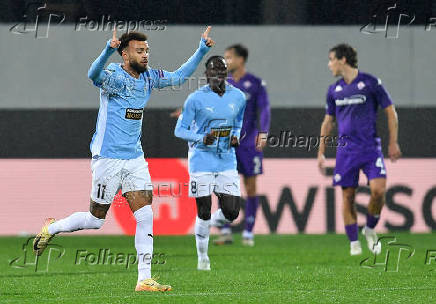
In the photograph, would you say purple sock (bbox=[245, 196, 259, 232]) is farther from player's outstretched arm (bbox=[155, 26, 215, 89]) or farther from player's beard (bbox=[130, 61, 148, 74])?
player's beard (bbox=[130, 61, 148, 74])

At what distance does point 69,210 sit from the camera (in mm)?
17000

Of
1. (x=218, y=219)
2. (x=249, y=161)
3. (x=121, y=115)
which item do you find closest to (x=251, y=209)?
(x=249, y=161)

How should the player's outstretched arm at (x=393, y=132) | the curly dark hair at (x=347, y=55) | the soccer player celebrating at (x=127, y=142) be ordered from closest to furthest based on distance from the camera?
1. the soccer player celebrating at (x=127, y=142)
2. the player's outstretched arm at (x=393, y=132)
3. the curly dark hair at (x=347, y=55)

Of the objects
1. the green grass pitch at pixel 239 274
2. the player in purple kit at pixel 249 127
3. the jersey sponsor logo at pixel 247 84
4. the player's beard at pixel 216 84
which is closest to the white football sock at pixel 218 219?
the green grass pitch at pixel 239 274

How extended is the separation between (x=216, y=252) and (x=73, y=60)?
6492mm

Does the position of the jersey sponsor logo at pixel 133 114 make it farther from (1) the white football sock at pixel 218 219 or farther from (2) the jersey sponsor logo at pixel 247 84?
(2) the jersey sponsor logo at pixel 247 84

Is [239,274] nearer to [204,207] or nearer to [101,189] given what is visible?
[204,207]

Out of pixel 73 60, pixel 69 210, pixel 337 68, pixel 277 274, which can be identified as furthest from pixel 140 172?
pixel 73 60

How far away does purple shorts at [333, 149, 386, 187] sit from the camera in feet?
40.9

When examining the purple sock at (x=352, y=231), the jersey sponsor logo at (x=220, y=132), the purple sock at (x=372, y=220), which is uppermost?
the jersey sponsor logo at (x=220, y=132)

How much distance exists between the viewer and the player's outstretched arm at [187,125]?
1081cm

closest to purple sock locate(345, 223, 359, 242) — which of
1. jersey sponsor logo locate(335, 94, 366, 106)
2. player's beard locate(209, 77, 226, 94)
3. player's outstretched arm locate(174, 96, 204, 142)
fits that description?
jersey sponsor logo locate(335, 94, 366, 106)

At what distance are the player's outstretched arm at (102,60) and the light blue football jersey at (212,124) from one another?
238 centimetres

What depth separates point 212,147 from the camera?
1116cm
